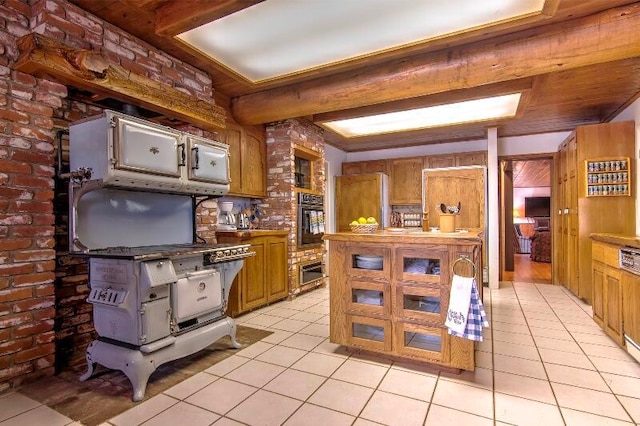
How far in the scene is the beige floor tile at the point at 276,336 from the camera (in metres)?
3.11

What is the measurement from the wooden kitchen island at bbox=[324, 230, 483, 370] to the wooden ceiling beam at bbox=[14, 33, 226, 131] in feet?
6.12

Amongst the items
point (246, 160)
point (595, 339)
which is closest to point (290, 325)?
point (246, 160)

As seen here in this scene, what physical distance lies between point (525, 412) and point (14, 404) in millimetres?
3071

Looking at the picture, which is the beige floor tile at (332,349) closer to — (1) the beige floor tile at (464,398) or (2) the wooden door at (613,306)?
(1) the beige floor tile at (464,398)

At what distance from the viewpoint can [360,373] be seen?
2.46 m

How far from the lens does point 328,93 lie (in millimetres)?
3604

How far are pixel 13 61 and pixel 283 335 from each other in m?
2.98

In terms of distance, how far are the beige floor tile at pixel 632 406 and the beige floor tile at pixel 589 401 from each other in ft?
0.10

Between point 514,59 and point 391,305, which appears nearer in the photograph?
point 391,305

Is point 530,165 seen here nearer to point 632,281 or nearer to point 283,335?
point 632,281

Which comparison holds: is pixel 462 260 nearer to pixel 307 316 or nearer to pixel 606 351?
pixel 606 351

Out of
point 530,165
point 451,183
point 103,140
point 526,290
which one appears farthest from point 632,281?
point 530,165

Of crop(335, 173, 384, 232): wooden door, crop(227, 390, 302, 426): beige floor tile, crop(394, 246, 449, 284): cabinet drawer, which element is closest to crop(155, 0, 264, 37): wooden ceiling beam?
crop(394, 246, 449, 284): cabinet drawer

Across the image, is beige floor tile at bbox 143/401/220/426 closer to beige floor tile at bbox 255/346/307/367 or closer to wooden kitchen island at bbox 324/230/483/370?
beige floor tile at bbox 255/346/307/367
